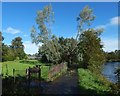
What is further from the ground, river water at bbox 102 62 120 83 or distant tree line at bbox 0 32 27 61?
distant tree line at bbox 0 32 27 61

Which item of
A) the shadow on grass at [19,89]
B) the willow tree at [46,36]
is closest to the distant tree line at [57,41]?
the willow tree at [46,36]

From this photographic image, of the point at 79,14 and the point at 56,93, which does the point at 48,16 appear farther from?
the point at 56,93

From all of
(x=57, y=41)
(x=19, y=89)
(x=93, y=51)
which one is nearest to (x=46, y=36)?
(x=57, y=41)

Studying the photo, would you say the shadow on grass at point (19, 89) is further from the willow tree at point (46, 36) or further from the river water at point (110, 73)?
the willow tree at point (46, 36)

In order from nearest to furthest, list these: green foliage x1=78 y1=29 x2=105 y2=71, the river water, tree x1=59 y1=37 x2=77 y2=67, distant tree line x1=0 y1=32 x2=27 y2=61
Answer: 1. the river water
2. green foliage x1=78 y1=29 x2=105 y2=71
3. tree x1=59 y1=37 x2=77 y2=67
4. distant tree line x1=0 y1=32 x2=27 y2=61

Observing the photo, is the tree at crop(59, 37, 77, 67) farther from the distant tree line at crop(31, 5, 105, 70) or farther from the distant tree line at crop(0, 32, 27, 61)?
the distant tree line at crop(0, 32, 27, 61)

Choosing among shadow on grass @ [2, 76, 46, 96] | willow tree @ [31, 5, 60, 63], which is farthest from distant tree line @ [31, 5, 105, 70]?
shadow on grass @ [2, 76, 46, 96]

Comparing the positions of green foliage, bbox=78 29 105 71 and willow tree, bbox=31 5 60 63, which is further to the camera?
willow tree, bbox=31 5 60 63

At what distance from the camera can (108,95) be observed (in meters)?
14.8

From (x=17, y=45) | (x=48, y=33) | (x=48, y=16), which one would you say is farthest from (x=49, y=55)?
(x=17, y=45)

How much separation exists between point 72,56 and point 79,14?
26.1 ft

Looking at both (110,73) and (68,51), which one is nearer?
(110,73)

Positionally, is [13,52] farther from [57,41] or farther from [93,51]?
[93,51]

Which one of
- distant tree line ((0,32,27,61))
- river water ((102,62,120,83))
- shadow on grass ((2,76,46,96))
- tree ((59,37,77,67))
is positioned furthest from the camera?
distant tree line ((0,32,27,61))
